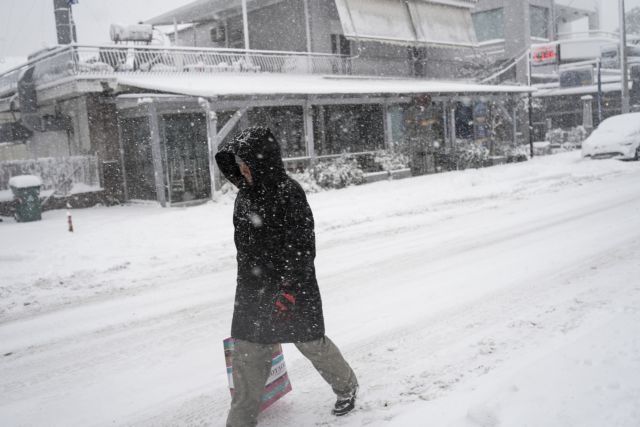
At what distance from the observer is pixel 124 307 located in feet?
20.6

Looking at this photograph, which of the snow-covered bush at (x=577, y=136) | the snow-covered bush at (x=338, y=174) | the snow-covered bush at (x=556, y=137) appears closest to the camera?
the snow-covered bush at (x=338, y=174)

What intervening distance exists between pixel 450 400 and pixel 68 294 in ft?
17.6

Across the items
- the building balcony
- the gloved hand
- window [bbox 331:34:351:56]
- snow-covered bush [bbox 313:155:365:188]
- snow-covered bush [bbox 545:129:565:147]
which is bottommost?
the gloved hand

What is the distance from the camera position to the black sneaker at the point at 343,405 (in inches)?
137

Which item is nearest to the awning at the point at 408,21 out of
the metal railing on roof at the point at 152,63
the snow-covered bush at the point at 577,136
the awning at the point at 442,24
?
the awning at the point at 442,24

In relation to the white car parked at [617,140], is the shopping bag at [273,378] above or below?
below

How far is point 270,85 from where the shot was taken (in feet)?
55.6

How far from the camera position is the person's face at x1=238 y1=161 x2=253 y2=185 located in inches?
125

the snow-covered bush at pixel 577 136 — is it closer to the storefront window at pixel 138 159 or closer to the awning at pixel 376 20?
the awning at pixel 376 20

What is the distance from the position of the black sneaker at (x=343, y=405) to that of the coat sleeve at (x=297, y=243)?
813 millimetres

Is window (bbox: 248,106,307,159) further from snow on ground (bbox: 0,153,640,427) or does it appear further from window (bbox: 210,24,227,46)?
snow on ground (bbox: 0,153,640,427)

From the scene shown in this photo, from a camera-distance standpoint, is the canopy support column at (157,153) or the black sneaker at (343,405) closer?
the black sneaker at (343,405)

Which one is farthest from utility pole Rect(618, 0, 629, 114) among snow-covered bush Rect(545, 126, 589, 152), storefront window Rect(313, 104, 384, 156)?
storefront window Rect(313, 104, 384, 156)

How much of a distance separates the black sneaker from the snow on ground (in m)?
0.05
